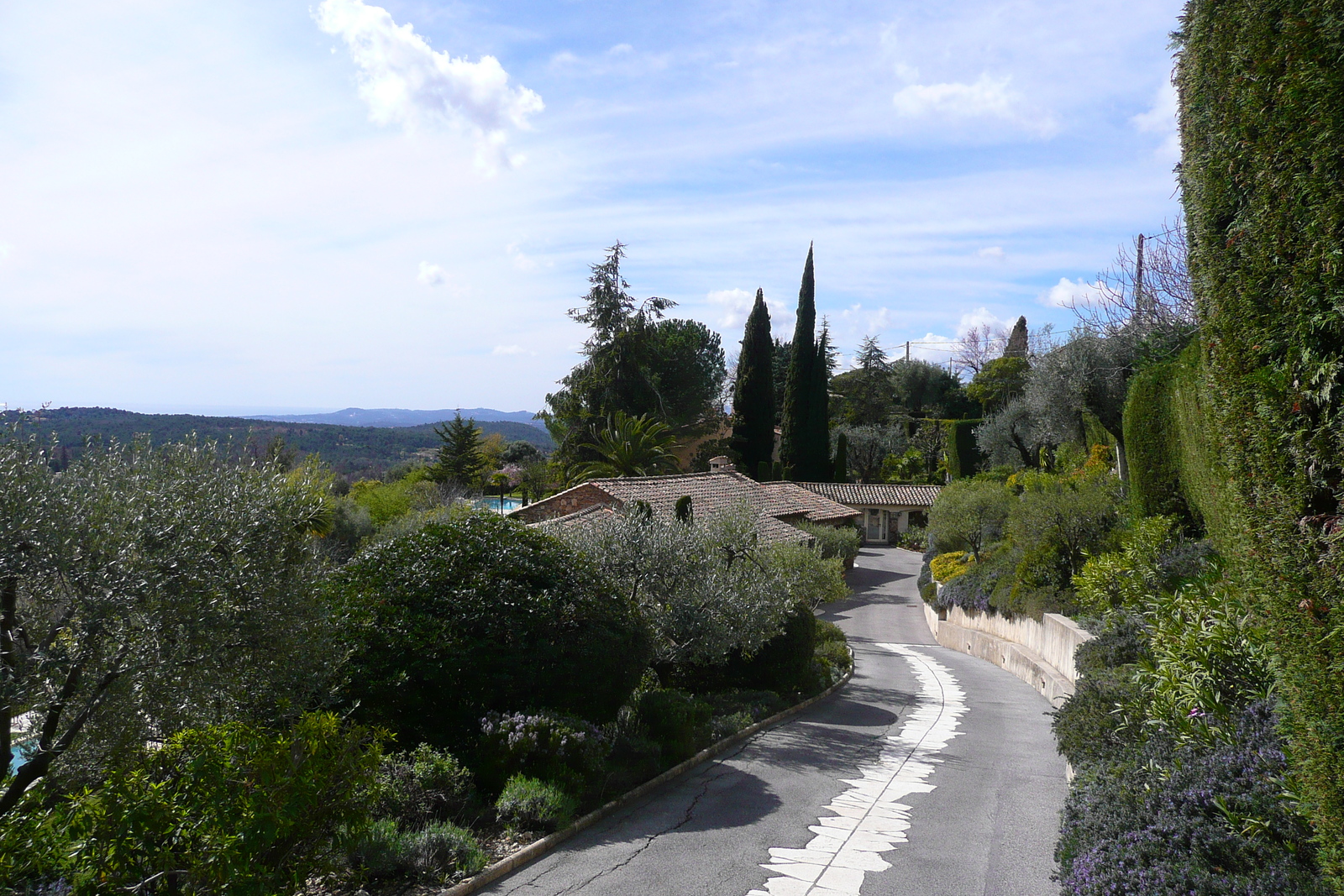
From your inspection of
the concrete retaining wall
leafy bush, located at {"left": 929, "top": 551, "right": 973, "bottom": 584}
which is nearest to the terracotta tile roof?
leafy bush, located at {"left": 929, "top": 551, "right": 973, "bottom": 584}

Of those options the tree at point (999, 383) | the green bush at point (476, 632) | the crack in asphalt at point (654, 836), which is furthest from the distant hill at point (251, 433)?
the tree at point (999, 383)

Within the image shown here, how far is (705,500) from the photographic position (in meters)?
32.5

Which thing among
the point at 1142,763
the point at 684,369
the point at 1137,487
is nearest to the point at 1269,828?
the point at 1142,763

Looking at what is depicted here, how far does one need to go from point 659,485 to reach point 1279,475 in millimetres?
28334

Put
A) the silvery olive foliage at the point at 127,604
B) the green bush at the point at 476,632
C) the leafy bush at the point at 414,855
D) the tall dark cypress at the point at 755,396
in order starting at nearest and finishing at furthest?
the silvery olive foliage at the point at 127,604 < the leafy bush at the point at 414,855 < the green bush at the point at 476,632 < the tall dark cypress at the point at 755,396

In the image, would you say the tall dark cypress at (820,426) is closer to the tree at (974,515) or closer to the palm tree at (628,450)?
the palm tree at (628,450)

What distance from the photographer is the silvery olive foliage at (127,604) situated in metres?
5.23

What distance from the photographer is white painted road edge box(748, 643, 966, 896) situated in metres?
6.15

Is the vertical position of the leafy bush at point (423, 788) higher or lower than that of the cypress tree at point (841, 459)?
lower

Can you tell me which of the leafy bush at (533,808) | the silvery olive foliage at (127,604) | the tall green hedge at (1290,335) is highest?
the tall green hedge at (1290,335)

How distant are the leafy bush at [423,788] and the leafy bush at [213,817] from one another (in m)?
1.61

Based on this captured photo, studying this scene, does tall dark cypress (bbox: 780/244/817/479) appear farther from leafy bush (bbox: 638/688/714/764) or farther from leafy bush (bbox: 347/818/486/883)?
leafy bush (bbox: 347/818/486/883)

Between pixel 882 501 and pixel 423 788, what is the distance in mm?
47105

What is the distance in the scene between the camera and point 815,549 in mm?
24016
